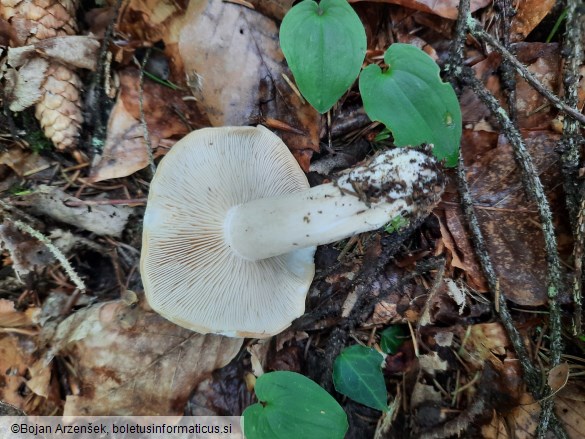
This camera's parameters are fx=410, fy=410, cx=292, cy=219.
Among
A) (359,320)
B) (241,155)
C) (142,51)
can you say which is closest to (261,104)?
(241,155)

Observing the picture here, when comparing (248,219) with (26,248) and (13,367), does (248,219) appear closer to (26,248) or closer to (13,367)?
(26,248)

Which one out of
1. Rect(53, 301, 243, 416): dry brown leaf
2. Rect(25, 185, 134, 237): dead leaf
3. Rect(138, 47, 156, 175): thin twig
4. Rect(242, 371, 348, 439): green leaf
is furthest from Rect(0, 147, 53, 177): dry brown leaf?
Rect(242, 371, 348, 439): green leaf

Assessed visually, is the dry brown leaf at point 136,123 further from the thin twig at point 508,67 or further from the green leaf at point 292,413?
the thin twig at point 508,67

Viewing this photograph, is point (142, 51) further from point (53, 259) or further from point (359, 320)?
point (359, 320)

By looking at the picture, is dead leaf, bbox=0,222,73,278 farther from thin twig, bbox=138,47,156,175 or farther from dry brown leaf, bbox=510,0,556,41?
dry brown leaf, bbox=510,0,556,41

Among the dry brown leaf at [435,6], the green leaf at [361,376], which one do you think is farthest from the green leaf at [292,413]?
the dry brown leaf at [435,6]

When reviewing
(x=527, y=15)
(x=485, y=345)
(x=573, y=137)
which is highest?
(x=527, y=15)

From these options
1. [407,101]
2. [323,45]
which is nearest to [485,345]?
[407,101]
